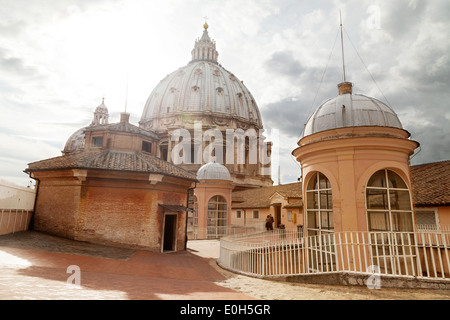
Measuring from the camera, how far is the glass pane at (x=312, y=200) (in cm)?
1027

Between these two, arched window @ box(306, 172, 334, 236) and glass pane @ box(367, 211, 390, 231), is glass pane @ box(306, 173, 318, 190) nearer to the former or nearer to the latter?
arched window @ box(306, 172, 334, 236)

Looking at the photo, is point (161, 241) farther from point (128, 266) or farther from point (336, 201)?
point (336, 201)

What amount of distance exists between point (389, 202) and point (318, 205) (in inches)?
88.4

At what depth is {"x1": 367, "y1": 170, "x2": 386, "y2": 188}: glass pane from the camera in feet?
29.9

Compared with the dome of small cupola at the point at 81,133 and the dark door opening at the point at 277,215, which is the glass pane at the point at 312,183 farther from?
the dome of small cupola at the point at 81,133

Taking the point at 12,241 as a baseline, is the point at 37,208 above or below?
above

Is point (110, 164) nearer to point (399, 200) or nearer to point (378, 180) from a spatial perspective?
point (378, 180)

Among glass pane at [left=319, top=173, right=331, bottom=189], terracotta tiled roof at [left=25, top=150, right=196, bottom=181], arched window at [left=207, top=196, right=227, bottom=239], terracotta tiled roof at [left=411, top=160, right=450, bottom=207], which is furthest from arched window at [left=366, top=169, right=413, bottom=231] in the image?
arched window at [left=207, top=196, right=227, bottom=239]

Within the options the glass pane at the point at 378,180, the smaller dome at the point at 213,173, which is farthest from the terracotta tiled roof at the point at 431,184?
the smaller dome at the point at 213,173

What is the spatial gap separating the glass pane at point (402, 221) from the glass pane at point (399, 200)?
22 centimetres

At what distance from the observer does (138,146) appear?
17234mm
